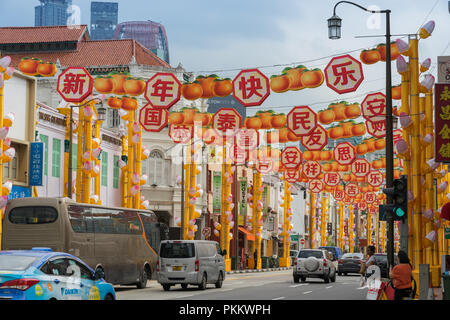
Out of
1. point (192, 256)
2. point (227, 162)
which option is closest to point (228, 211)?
point (227, 162)

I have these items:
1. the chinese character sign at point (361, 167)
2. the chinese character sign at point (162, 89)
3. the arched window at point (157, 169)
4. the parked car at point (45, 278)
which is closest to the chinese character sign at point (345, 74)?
the chinese character sign at point (162, 89)

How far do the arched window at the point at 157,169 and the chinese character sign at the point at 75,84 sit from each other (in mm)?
30037

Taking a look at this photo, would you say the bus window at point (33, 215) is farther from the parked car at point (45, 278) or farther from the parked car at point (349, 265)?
the parked car at point (349, 265)

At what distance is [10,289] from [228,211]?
139 feet

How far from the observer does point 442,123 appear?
73.4ft

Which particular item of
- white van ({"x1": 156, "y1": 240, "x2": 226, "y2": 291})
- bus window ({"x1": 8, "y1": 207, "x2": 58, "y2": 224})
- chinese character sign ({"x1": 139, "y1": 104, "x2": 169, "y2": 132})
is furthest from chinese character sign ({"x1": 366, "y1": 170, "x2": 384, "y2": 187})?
bus window ({"x1": 8, "y1": 207, "x2": 58, "y2": 224})

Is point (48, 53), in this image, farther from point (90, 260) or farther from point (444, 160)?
point (444, 160)

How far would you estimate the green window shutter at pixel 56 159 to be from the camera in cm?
4322

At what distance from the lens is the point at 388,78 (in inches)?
1054

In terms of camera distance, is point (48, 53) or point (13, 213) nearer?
point (13, 213)

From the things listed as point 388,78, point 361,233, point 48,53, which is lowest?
point 361,233

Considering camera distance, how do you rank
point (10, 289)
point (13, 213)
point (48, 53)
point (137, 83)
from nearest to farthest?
point (10, 289) < point (13, 213) < point (137, 83) < point (48, 53)

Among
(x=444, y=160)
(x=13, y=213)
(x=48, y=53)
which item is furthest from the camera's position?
(x=48, y=53)

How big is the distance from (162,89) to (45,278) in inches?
607
